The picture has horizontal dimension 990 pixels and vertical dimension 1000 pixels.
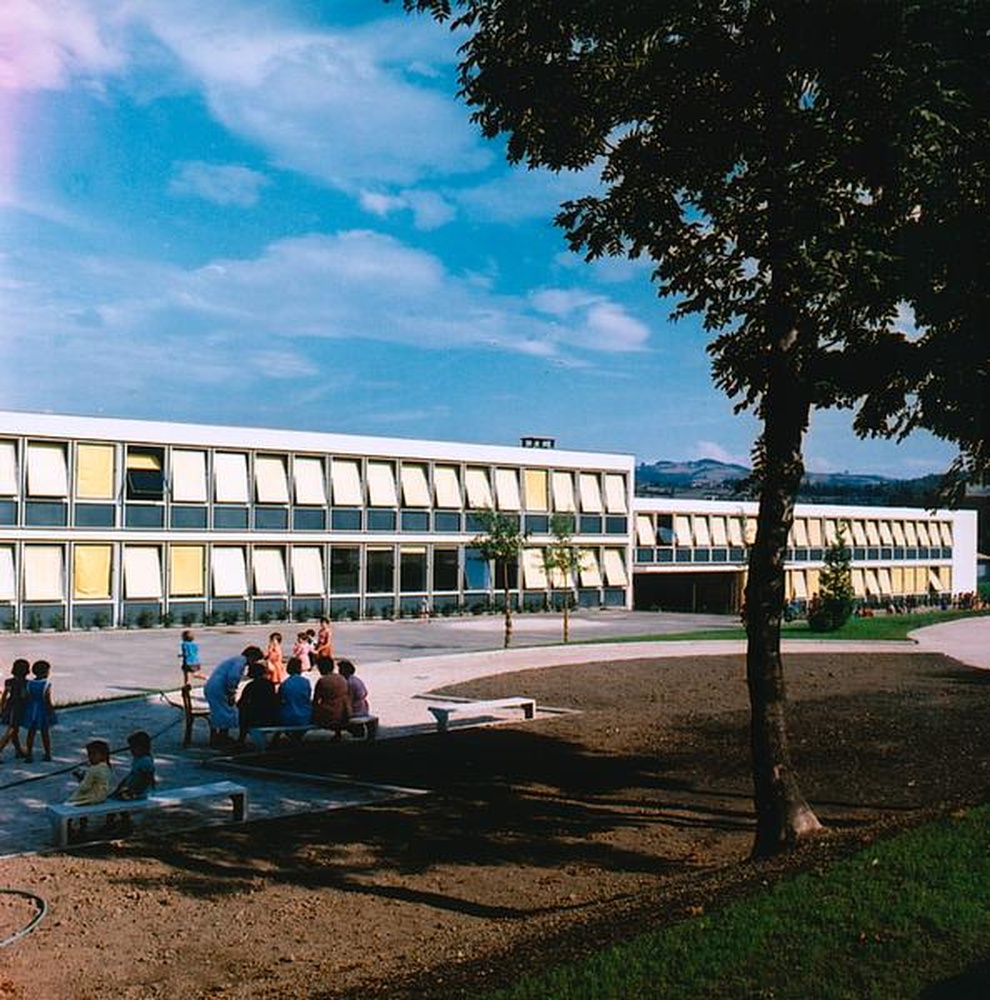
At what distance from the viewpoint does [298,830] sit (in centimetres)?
1219

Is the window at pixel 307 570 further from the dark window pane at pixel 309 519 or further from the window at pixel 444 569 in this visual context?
the window at pixel 444 569

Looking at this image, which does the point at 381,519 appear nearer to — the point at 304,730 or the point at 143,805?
the point at 304,730

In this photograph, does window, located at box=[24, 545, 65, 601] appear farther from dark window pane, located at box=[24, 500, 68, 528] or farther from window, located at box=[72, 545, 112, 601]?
dark window pane, located at box=[24, 500, 68, 528]

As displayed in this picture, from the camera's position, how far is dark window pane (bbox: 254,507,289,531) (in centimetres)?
4459

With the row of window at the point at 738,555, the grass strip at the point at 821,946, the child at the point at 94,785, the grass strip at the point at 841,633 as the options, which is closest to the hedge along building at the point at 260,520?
the row of window at the point at 738,555

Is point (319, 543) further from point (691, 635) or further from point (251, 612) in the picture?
point (691, 635)

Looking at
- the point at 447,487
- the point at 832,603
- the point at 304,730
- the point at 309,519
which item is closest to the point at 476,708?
the point at 304,730

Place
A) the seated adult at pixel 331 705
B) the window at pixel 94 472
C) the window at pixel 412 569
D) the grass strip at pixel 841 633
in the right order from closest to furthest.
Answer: the seated adult at pixel 331 705 < the grass strip at pixel 841 633 < the window at pixel 94 472 < the window at pixel 412 569

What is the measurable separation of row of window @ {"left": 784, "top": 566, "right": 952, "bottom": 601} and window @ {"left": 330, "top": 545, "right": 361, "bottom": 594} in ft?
98.1

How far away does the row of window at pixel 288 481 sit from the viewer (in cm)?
3953

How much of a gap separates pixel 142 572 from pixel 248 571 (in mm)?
4113

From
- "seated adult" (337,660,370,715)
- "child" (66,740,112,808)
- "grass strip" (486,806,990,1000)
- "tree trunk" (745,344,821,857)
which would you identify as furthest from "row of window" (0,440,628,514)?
"grass strip" (486,806,990,1000)

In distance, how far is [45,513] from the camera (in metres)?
39.2

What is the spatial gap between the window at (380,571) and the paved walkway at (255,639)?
10.4 ft
